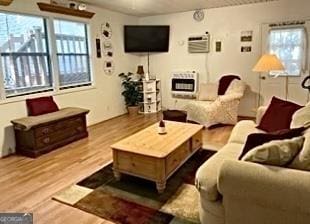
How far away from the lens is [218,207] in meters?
1.89

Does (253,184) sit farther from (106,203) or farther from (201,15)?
(201,15)

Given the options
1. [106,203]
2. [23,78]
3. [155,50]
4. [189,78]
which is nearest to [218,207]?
[106,203]

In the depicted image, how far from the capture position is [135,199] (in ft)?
8.47

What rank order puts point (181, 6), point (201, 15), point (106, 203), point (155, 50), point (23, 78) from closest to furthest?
point (106, 203) → point (23, 78) → point (181, 6) → point (201, 15) → point (155, 50)

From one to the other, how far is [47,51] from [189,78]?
3.21 meters

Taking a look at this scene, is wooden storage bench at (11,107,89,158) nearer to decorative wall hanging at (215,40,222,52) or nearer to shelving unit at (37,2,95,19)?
shelving unit at (37,2,95,19)

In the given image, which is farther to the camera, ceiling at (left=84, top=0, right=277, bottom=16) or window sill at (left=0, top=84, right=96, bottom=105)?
ceiling at (left=84, top=0, right=277, bottom=16)

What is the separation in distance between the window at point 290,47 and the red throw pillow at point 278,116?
2.66m

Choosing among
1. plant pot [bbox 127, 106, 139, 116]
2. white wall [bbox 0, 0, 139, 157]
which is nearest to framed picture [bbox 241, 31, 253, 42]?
white wall [bbox 0, 0, 139, 157]

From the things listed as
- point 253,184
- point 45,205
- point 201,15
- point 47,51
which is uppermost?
point 201,15

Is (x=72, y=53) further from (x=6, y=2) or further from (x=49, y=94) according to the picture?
(x=6, y=2)

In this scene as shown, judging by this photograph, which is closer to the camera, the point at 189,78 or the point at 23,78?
the point at 23,78

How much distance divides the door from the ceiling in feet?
2.44

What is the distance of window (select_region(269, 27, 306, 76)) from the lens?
5.08m
